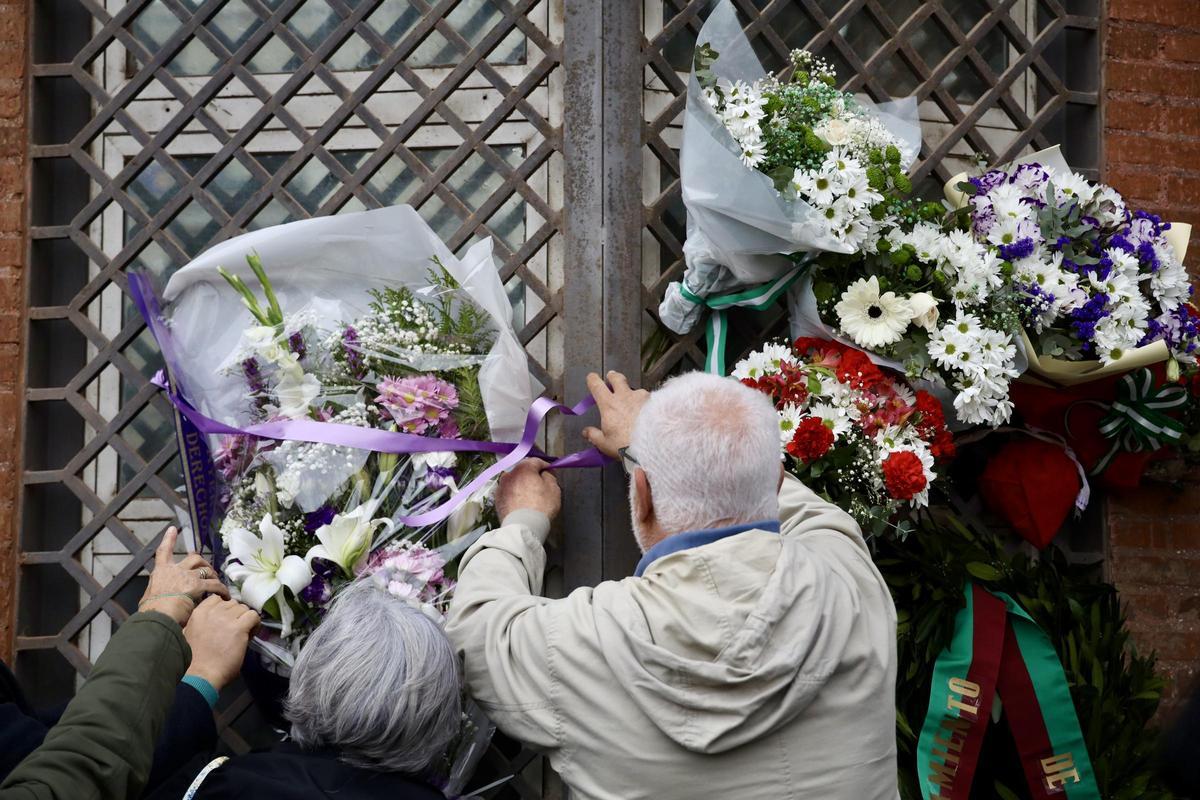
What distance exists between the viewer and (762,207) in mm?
2412

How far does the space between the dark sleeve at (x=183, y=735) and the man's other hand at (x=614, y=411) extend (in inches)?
39.3

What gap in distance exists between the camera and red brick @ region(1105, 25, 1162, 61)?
3062mm

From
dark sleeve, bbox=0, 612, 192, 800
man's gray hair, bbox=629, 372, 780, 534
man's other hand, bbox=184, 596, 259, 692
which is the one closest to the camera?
dark sleeve, bbox=0, 612, 192, 800

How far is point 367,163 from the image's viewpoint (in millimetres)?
2738

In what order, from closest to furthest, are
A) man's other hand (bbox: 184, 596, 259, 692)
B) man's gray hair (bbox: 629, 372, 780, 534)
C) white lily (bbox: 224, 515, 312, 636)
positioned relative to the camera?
1. man's gray hair (bbox: 629, 372, 780, 534)
2. man's other hand (bbox: 184, 596, 259, 692)
3. white lily (bbox: 224, 515, 312, 636)

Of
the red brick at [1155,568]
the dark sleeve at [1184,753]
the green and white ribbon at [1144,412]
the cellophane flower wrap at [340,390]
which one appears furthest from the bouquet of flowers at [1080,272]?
the dark sleeve at [1184,753]

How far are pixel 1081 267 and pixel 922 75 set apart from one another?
2.33ft

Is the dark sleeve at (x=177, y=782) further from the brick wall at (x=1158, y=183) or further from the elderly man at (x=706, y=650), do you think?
the brick wall at (x=1158, y=183)

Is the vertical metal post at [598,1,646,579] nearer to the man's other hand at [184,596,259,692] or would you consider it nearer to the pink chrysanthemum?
the pink chrysanthemum

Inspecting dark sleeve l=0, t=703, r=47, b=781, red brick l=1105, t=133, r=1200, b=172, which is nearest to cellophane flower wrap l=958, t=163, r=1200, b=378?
red brick l=1105, t=133, r=1200, b=172

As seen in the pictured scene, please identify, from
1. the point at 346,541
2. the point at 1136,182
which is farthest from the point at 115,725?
the point at 1136,182

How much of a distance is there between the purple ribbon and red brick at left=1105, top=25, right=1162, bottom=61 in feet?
6.17

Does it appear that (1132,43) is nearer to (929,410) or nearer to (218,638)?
(929,410)

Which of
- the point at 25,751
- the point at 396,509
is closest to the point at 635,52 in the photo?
the point at 396,509
